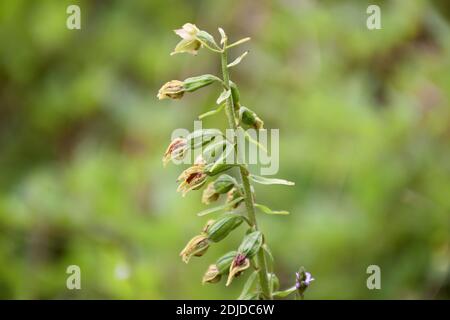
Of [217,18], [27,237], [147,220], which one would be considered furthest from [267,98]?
[27,237]

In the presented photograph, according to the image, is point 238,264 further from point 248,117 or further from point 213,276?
point 248,117

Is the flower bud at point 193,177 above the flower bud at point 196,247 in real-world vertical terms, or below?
above

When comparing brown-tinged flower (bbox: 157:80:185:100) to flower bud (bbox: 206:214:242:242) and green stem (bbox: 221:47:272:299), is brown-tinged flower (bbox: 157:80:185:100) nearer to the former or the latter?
green stem (bbox: 221:47:272:299)

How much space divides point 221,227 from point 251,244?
0.08m

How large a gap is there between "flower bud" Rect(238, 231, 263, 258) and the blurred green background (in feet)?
2.62

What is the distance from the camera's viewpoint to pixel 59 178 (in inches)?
118

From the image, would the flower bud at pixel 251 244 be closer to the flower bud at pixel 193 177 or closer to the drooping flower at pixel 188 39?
the flower bud at pixel 193 177

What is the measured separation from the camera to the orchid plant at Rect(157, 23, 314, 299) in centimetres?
121

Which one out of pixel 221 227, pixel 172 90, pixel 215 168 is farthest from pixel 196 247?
pixel 172 90

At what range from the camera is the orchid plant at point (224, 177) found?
3.96 feet

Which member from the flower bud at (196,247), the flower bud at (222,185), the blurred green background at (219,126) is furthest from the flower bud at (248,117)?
the blurred green background at (219,126)

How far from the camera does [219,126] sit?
3012 mm

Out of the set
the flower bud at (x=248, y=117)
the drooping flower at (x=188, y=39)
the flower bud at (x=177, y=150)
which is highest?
the drooping flower at (x=188, y=39)

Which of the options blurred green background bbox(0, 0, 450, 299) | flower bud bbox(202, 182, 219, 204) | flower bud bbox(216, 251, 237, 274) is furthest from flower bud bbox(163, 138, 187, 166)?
blurred green background bbox(0, 0, 450, 299)
